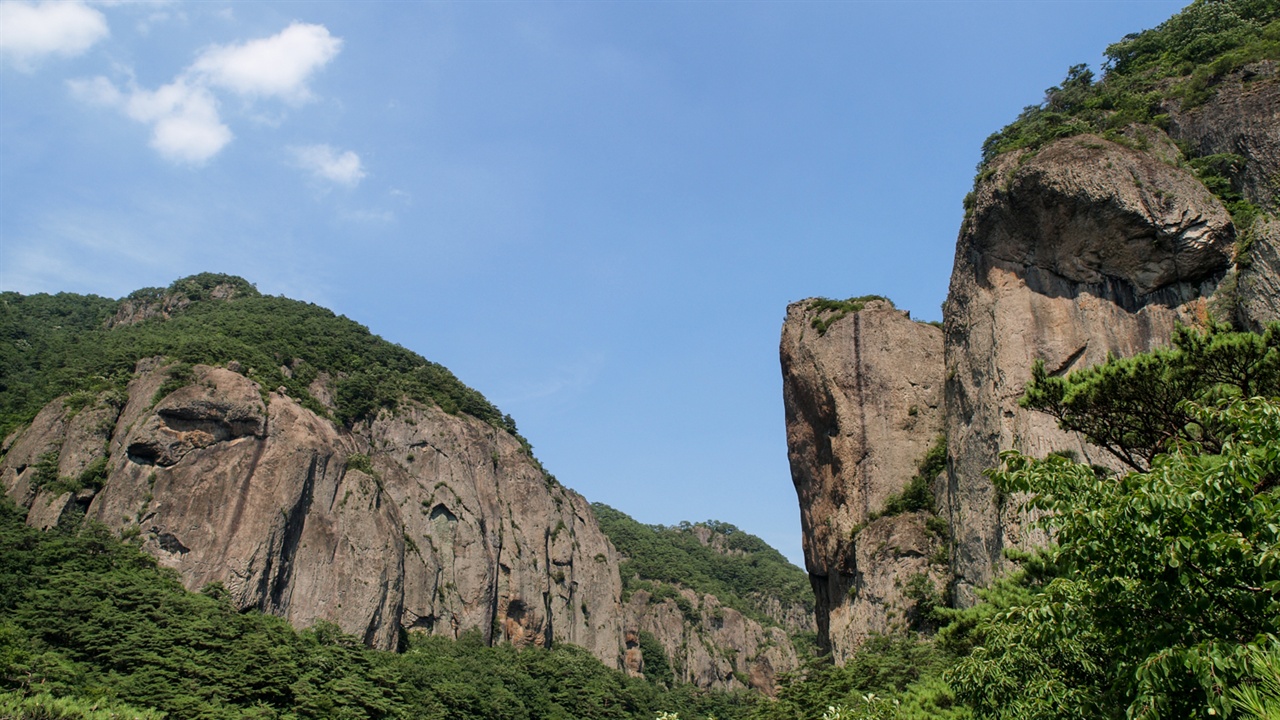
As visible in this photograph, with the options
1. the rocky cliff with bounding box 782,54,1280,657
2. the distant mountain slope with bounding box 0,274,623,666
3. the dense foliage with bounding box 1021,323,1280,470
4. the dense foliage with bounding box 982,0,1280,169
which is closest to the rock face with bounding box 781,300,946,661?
the rocky cliff with bounding box 782,54,1280,657

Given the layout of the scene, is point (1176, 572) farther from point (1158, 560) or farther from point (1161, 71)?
point (1161, 71)

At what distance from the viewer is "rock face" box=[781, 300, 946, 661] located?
32.4 m

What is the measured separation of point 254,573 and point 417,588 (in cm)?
1506

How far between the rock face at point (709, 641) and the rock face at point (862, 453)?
53.8m

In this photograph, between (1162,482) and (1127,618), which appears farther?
(1127,618)

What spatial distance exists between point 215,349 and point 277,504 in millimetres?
14893

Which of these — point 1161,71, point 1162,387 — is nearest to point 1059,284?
point 1161,71

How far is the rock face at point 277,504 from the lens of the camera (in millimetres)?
49688

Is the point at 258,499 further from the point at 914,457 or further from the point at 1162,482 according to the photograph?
the point at 1162,482

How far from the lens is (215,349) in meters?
60.9

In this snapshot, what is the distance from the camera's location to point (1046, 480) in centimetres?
993

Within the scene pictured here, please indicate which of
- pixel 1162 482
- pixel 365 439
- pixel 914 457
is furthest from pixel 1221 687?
pixel 365 439

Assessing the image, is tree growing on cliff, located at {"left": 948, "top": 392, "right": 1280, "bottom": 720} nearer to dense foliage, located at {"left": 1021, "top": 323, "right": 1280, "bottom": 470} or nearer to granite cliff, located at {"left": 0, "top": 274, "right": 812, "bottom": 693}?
dense foliage, located at {"left": 1021, "top": 323, "right": 1280, "bottom": 470}

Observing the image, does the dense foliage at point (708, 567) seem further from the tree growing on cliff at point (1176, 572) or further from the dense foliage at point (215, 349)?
the tree growing on cliff at point (1176, 572)
